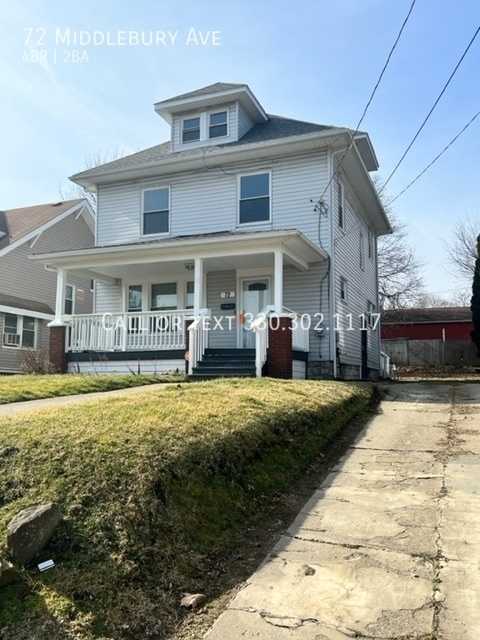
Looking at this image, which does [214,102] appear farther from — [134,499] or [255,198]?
[134,499]

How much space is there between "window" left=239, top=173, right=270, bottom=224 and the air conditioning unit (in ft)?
35.2

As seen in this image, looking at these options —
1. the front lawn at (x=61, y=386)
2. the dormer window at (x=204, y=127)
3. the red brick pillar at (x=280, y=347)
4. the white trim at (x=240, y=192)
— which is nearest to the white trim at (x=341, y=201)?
the white trim at (x=240, y=192)

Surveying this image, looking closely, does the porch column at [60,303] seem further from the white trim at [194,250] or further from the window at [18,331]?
the window at [18,331]

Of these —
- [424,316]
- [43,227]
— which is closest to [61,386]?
[43,227]

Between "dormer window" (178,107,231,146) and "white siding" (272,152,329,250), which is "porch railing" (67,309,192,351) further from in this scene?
"dormer window" (178,107,231,146)

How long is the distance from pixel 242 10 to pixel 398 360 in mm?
22043

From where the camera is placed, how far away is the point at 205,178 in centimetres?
1490

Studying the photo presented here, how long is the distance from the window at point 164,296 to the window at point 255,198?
286cm

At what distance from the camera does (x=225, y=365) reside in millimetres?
11477

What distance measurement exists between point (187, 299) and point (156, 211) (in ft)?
9.29

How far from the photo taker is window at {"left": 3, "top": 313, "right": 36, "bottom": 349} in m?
19.6

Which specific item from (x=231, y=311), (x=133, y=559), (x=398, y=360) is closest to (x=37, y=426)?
(x=133, y=559)

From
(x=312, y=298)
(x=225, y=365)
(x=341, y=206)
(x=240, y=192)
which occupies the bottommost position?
(x=225, y=365)

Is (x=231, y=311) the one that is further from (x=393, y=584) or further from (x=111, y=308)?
(x=393, y=584)
